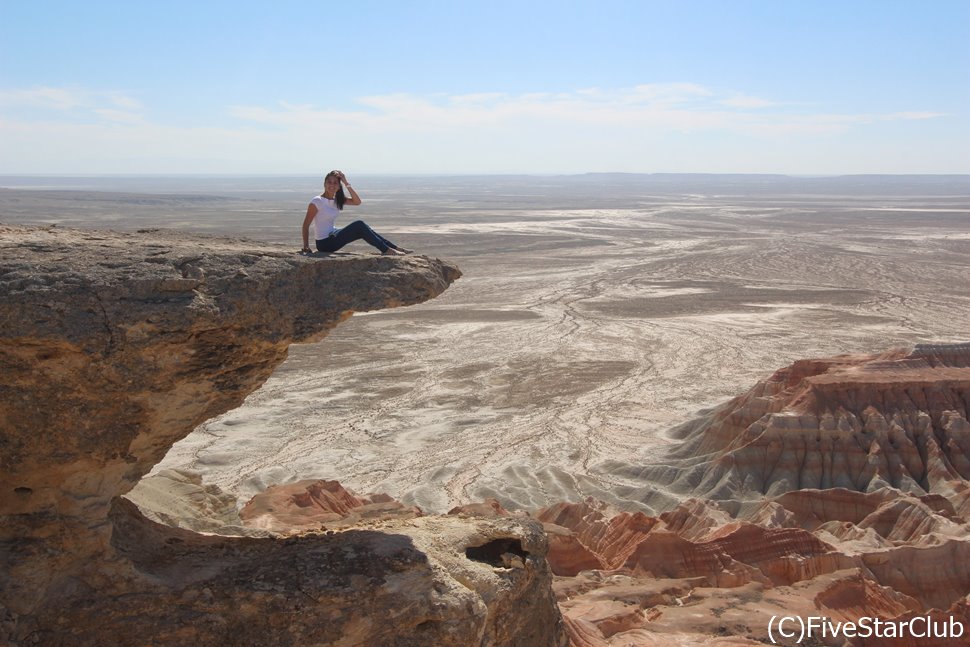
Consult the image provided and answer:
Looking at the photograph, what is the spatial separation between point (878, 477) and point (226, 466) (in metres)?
13.7

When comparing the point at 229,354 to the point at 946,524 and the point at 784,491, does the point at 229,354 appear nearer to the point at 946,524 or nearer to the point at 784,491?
the point at 946,524

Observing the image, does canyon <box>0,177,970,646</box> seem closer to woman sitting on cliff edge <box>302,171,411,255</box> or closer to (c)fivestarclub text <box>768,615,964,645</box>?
(c)fivestarclub text <box>768,615,964,645</box>

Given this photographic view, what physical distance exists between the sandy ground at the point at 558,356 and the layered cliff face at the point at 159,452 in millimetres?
10304

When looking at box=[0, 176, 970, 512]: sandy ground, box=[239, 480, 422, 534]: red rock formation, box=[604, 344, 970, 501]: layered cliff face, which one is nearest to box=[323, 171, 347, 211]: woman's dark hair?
box=[239, 480, 422, 534]: red rock formation

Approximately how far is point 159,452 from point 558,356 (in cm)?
2460

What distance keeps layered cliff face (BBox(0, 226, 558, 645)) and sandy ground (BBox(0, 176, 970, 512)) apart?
10.3 metres

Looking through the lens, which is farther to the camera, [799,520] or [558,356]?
[558,356]

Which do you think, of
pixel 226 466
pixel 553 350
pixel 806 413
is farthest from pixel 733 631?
pixel 553 350

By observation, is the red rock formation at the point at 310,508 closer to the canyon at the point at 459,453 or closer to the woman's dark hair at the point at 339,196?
the canyon at the point at 459,453

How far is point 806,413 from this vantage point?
58.0 ft

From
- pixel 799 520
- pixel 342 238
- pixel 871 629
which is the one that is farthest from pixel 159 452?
pixel 799 520

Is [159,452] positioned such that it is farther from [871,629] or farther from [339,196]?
[871,629]

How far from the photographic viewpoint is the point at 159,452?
659cm

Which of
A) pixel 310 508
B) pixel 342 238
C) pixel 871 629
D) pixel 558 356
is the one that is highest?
pixel 342 238
